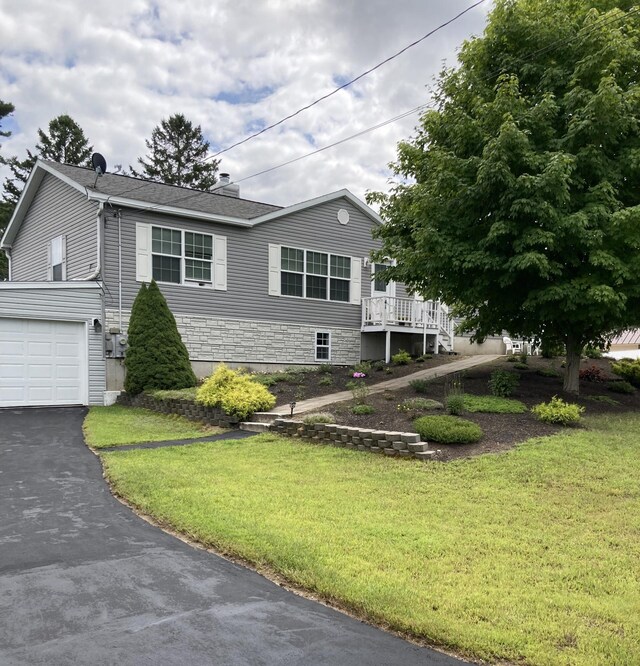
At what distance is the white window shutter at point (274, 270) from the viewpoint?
1675cm

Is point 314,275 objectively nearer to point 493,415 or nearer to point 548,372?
point 548,372

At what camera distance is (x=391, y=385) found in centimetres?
1345

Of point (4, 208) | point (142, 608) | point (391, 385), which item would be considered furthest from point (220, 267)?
point (4, 208)

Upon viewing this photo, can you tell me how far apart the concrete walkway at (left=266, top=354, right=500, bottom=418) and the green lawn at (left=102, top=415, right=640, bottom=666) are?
252cm

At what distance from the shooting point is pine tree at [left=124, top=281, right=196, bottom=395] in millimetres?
13039

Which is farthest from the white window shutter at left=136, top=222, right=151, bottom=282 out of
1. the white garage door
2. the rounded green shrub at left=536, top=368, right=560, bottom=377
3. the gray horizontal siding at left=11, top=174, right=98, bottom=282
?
the rounded green shrub at left=536, top=368, right=560, bottom=377

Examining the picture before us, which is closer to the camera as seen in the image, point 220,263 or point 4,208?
point 220,263

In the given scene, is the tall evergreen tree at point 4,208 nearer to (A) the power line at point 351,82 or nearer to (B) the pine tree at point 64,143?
(B) the pine tree at point 64,143

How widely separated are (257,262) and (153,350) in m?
4.82

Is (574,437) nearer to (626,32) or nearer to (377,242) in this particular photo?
(626,32)

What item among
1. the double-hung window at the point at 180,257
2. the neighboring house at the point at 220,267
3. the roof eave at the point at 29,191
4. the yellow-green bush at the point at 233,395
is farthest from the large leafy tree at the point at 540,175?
the roof eave at the point at 29,191

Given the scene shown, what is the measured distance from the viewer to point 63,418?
11844 millimetres

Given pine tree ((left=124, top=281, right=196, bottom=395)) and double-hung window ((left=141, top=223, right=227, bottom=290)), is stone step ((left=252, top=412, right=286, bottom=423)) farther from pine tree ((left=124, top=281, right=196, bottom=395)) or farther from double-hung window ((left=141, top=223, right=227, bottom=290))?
double-hung window ((left=141, top=223, right=227, bottom=290))

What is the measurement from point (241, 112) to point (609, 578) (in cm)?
1313
